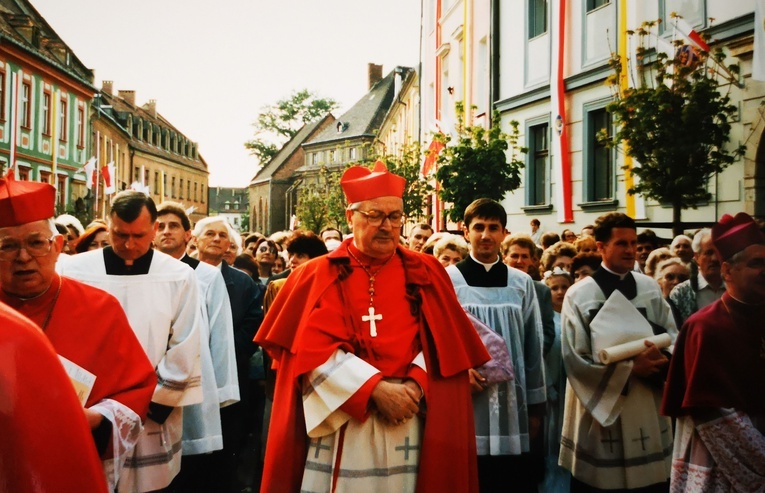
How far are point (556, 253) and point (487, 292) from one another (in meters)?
2.15

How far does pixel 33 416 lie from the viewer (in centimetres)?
142

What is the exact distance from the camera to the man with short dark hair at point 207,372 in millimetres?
5578

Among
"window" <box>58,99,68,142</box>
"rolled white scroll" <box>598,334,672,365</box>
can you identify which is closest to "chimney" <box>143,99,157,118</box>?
"window" <box>58,99,68,142</box>

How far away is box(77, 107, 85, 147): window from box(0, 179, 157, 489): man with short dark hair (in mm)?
39691

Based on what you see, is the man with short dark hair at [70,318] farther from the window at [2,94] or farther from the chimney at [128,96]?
the chimney at [128,96]

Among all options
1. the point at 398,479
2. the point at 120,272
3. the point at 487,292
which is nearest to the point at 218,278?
the point at 120,272

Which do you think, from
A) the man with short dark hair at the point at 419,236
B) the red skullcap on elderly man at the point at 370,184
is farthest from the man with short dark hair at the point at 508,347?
the man with short dark hair at the point at 419,236

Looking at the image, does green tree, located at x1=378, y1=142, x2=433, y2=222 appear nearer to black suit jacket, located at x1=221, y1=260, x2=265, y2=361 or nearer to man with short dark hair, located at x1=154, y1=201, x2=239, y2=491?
black suit jacket, located at x1=221, y1=260, x2=265, y2=361

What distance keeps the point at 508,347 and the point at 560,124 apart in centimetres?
1359

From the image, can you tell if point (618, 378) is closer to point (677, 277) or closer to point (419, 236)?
point (677, 277)

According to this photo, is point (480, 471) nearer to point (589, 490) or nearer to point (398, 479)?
point (589, 490)

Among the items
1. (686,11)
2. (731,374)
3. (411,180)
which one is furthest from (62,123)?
(731,374)

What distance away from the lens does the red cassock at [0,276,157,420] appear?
3.31 metres

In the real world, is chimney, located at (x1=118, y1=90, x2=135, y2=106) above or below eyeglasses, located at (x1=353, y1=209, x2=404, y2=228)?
above
